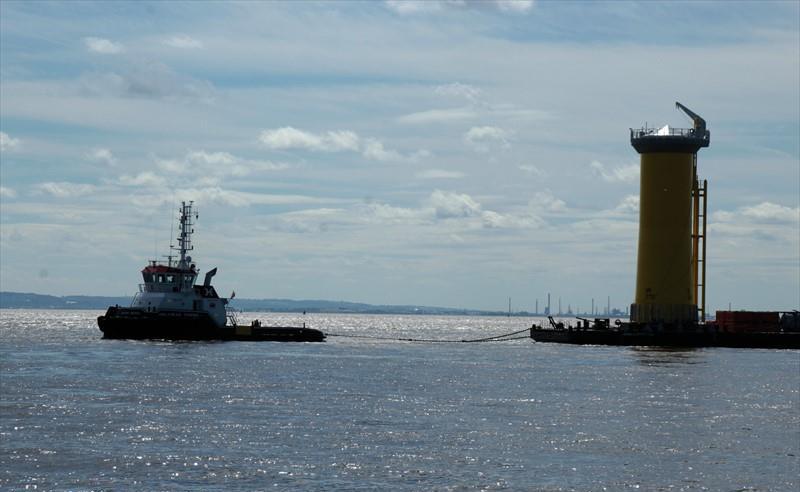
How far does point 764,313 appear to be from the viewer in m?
126

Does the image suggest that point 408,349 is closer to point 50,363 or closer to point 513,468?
point 50,363

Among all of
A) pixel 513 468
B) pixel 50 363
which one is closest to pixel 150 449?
pixel 513 468

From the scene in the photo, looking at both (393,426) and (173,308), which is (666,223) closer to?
(173,308)

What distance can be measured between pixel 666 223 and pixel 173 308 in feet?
153

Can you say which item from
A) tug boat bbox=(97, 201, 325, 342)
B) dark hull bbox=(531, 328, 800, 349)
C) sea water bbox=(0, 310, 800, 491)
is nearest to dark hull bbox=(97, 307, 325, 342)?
tug boat bbox=(97, 201, 325, 342)

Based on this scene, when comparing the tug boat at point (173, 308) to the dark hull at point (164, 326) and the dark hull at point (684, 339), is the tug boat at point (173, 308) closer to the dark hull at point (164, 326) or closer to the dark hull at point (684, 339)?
the dark hull at point (164, 326)

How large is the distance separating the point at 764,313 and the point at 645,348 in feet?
57.8

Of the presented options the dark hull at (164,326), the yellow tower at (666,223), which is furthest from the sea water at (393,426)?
the yellow tower at (666,223)

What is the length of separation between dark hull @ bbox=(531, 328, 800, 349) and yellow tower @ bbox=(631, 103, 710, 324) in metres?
1.74

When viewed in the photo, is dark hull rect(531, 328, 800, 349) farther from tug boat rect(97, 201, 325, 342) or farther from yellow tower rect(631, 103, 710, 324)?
tug boat rect(97, 201, 325, 342)

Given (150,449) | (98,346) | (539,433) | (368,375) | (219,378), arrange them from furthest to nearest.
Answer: (98,346), (368,375), (219,378), (539,433), (150,449)

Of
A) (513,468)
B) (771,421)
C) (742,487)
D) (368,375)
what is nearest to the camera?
(742,487)

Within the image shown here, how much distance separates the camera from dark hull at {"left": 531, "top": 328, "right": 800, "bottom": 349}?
11612 centimetres

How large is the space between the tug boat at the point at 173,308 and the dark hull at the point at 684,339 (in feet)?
121
